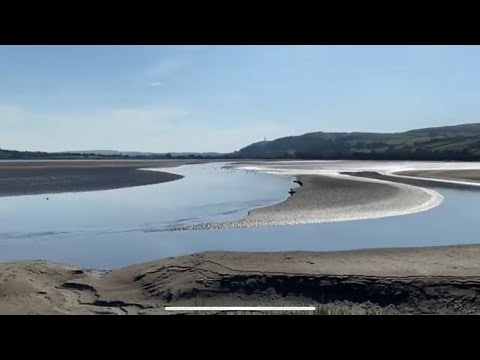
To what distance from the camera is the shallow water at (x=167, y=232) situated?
420 inches

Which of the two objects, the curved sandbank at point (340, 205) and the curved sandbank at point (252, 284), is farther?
the curved sandbank at point (340, 205)

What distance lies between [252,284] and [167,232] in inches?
243

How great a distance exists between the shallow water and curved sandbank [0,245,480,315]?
1573 millimetres

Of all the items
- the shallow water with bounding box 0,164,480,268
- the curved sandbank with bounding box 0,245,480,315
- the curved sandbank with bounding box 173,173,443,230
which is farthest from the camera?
the curved sandbank with bounding box 173,173,443,230

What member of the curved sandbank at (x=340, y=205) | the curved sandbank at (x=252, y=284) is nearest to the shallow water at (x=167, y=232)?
the curved sandbank at (x=340, y=205)

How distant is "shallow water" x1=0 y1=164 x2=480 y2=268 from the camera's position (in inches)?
420

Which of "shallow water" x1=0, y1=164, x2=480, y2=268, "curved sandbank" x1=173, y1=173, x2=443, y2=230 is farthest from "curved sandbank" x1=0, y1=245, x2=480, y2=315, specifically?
"curved sandbank" x1=173, y1=173, x2=443, y2=230

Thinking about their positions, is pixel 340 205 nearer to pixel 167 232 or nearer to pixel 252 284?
pixel 167 232

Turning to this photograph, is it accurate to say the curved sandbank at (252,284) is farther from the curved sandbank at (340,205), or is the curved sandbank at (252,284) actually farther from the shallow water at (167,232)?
the curved sandbank at (340,205)

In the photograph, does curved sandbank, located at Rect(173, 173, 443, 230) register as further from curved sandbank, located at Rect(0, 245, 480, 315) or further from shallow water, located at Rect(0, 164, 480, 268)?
curved sandbank, located at Rect(0, 245, 480, 315)

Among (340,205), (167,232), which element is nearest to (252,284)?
(167,232)

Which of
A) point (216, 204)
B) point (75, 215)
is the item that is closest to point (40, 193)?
point (75, 215)

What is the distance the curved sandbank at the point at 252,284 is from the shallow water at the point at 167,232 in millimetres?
1573
